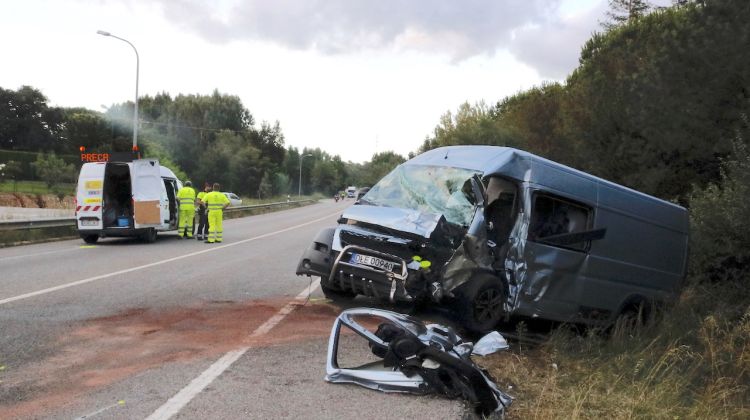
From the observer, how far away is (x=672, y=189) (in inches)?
711

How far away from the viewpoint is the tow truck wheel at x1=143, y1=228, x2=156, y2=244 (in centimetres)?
1694

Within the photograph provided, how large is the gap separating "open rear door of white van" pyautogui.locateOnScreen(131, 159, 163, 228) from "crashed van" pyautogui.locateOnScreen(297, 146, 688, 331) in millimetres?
10086

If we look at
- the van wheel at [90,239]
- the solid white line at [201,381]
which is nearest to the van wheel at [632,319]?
the solid white line at [201,381]

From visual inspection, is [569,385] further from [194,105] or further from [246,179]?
[194,105]

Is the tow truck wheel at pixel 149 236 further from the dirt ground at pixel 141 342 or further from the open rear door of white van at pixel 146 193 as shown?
the dirt ground at pixel 141 342

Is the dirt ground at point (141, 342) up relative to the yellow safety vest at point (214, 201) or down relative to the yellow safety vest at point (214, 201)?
down

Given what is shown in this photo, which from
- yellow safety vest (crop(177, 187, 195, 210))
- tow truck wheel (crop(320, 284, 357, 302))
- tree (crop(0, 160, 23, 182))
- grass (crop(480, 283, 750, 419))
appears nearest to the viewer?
grass (crop(480, 283, 750, 419))

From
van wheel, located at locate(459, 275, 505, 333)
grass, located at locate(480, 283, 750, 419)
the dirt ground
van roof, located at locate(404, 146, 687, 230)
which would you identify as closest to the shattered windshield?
van roof, located at locate(404, 146, 687, 230)

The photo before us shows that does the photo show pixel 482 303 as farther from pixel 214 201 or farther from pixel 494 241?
pixel 214 201

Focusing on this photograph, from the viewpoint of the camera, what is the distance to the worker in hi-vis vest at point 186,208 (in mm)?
17875

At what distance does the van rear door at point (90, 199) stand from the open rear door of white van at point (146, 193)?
0.85 metres

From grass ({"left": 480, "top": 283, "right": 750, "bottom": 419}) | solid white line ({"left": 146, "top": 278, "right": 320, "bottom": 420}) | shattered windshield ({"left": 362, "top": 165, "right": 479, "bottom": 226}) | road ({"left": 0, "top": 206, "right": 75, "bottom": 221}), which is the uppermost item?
shattered windshield ({"left": 362, "top": 165, "right": 479, "bottom": 226})

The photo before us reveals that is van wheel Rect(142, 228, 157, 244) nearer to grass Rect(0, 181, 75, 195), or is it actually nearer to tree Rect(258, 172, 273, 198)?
grass Rect(0, 181, 75, 195)

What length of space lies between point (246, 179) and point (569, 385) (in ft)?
230
